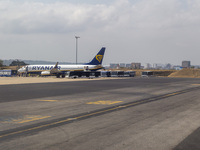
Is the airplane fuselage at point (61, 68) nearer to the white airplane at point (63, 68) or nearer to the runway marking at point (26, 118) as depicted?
the white airplane at point (63, 68)

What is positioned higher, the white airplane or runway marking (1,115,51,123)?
the white airplane

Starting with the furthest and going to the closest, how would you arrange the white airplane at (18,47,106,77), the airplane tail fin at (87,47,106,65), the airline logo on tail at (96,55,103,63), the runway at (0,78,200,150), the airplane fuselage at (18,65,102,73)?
1. the airline logo on tail at (96,55,103,63)
2. the airplane tail fin at (87,47,106,65)
3. the airplane fuselage at (18,65,102,73)
4. the white airplane at (18,47,106,77)
5. the runway at (0,78,200,150)

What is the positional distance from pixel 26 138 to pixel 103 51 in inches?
2788

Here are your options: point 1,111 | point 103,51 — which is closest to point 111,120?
point 1,111

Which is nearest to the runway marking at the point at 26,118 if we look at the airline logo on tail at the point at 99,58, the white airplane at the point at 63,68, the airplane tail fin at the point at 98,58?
the white airplane at the point at 63,68

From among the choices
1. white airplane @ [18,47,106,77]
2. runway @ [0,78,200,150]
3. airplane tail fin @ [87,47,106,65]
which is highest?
airplane tail fin @ [87,47,106,65]

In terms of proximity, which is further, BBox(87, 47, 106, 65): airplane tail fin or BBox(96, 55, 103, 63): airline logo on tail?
BBox(96, 55, 103, 63): airline logo on tail

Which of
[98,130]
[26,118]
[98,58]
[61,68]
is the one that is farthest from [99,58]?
[98,130]

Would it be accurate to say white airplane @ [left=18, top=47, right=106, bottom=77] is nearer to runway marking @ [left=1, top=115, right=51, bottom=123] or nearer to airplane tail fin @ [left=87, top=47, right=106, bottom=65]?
airplane tail fin @ [left=87, top=47, right=106, bottom=65]

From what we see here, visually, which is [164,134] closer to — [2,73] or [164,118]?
[164,118]

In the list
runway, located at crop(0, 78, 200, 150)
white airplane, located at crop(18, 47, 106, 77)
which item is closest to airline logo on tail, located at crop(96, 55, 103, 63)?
white airplane, located at crop(18, 47, 106, 77)

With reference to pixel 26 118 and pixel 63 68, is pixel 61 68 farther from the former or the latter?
pixel 26 118

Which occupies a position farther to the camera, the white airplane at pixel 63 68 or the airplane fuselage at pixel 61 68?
the airplane fuselage at pixel 61 68

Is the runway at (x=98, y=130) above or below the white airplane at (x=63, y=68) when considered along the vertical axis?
below
